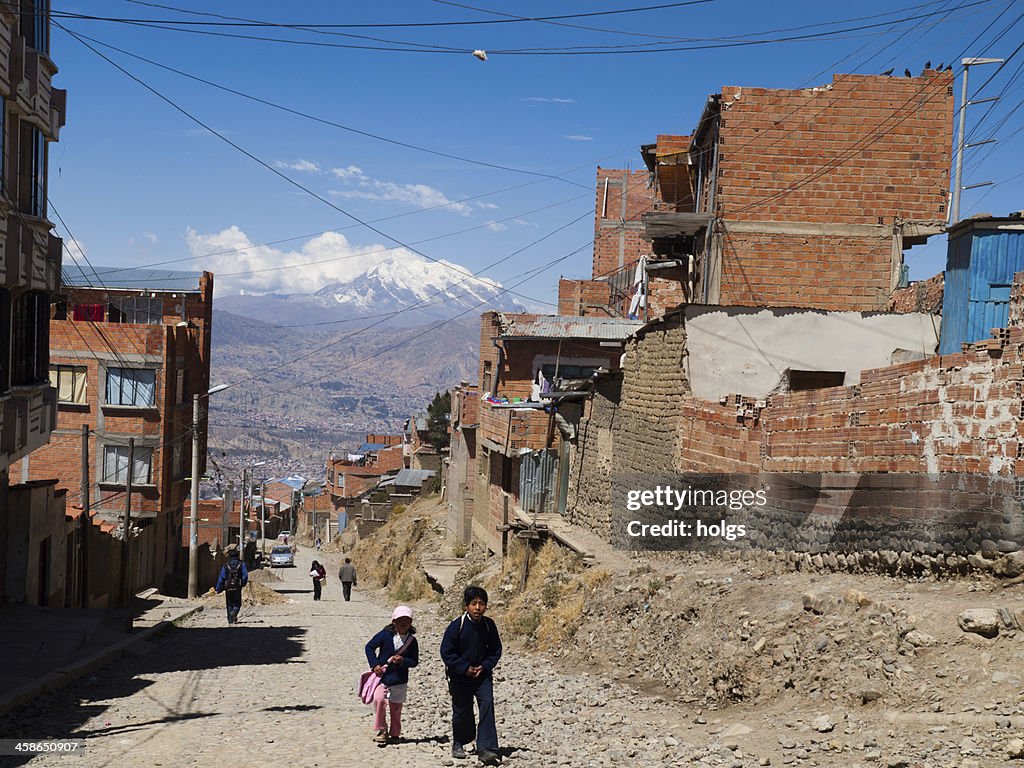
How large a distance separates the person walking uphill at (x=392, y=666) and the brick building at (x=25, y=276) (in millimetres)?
9858

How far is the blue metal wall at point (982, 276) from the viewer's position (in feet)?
49.7

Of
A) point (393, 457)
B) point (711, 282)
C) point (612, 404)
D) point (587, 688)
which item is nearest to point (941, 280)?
point (711, 282)

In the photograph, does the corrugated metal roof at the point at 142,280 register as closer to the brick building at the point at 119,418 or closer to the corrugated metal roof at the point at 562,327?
the brick building at the point at 119,418

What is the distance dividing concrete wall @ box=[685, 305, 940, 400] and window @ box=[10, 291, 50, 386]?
10.9 metres

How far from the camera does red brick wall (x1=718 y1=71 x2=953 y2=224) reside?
72.4 ft

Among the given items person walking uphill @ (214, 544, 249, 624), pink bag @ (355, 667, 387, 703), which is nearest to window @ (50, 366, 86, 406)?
person walking uphill @ (214, 544, 249, 624)

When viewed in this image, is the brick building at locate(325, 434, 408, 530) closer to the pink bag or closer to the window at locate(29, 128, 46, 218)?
the window at locate(29, 128, 46, 218)

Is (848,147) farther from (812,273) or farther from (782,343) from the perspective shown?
(782,343)

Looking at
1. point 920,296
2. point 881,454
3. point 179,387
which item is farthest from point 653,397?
point 179,387

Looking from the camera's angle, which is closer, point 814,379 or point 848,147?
point 814,379

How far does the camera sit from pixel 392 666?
947 centimetres

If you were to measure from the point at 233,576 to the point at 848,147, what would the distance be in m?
15.6

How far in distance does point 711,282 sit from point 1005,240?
8.14 m

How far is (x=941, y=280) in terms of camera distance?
20.6 meters
